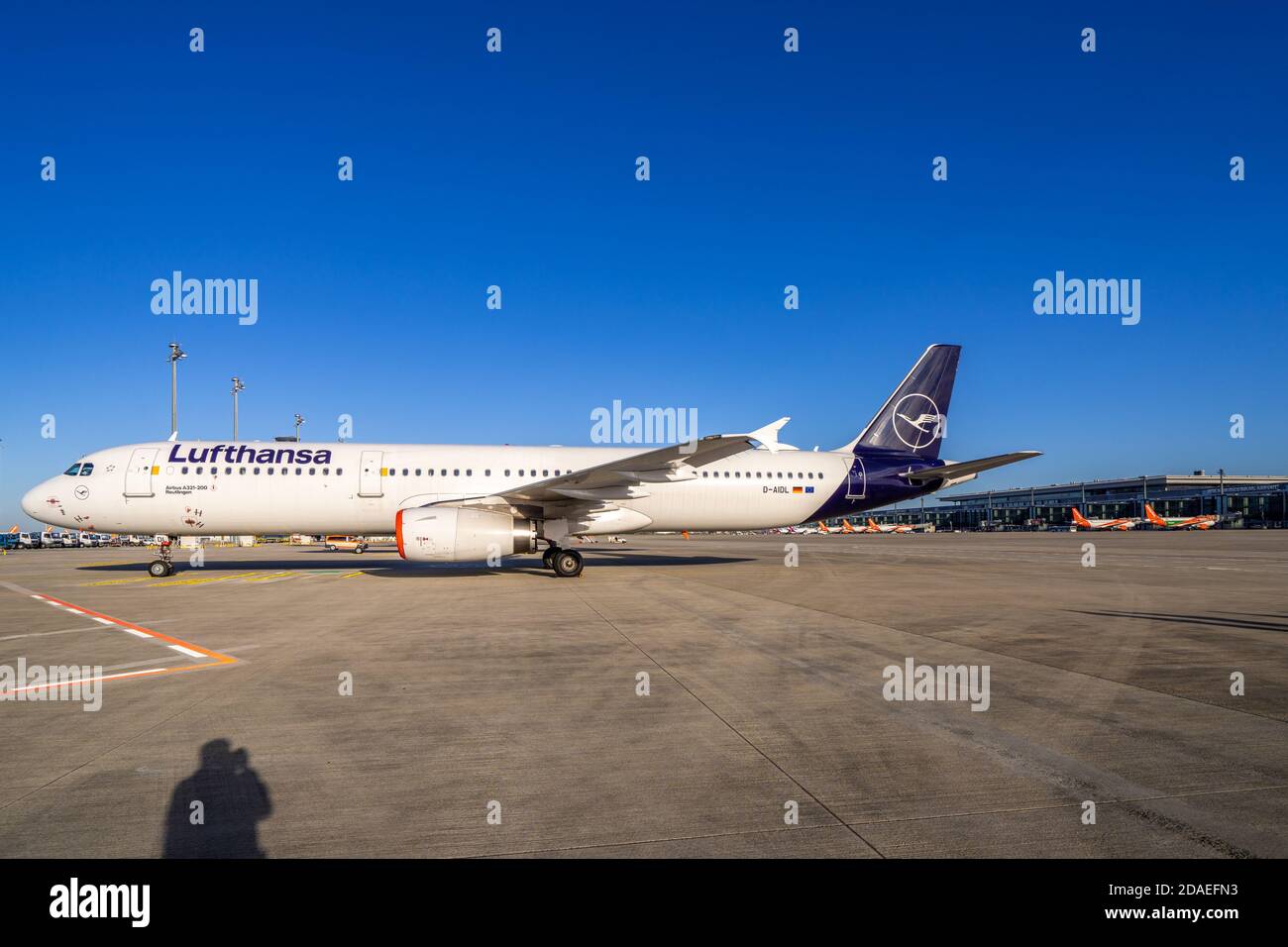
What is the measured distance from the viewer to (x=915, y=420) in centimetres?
2292

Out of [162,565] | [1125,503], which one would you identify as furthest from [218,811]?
[1125,503]

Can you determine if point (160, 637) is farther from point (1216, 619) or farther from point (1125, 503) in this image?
point (1125, 503)

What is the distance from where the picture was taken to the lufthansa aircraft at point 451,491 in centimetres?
1695

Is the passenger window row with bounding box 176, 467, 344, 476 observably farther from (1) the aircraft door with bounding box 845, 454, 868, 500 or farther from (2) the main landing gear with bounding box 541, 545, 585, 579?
(1) the aircraft door with bounding box 845, 454, 868, 500

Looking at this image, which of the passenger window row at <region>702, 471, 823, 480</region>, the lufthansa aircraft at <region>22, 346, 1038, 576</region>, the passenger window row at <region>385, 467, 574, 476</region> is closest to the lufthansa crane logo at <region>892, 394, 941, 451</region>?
the lufthansa aircraft at <region>22, 346, 1038, 576</region>

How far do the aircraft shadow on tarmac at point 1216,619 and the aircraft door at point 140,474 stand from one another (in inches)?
864

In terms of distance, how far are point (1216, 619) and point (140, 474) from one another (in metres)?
24.0

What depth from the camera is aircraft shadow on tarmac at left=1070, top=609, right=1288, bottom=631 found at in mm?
10008

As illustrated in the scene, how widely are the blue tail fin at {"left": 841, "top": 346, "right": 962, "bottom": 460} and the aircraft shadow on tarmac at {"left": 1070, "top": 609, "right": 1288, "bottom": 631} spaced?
1172 centimetres

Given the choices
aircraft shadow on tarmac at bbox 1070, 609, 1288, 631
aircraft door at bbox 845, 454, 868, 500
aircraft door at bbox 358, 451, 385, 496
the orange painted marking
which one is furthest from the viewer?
aircraft door at bbox 845, 454, 868, 500

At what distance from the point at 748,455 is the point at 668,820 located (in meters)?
18.7

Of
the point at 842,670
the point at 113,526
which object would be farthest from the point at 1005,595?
the point at 113,526

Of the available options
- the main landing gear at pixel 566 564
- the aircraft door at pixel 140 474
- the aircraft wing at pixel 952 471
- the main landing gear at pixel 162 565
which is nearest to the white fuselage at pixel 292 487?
the aircraft door at pixel 140 474
